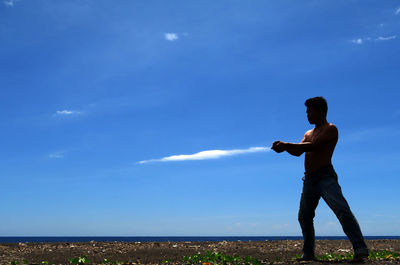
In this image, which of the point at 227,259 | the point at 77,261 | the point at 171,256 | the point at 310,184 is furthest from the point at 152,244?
the point at 310,184

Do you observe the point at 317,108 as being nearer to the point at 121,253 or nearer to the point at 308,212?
the point at 308,212

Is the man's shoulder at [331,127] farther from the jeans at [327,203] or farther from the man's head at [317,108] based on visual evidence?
the jeans at [327,203]

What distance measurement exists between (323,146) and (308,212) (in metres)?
1.41

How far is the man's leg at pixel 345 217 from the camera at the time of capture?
7.63m

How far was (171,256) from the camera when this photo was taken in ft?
38.4

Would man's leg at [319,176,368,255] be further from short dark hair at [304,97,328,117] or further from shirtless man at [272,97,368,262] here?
short dark hair at [304,97,328,117]

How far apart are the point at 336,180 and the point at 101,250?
8239 mm

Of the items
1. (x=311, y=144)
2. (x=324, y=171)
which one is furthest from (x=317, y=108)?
(x=324, y=171)

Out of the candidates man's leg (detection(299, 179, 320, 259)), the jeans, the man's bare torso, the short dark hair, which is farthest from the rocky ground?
the short dark hair

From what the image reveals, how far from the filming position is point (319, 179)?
8016mm

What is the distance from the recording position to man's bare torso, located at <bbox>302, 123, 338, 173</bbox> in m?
7.91

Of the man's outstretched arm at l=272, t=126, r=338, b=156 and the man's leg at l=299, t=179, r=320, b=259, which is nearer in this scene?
the man's outstretched arm at l=272, t=126, r=338, b=156

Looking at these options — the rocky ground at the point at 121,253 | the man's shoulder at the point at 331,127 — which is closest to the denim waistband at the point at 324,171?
the man's shoulder at the point at 331,127

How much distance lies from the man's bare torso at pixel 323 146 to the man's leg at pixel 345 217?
46cm
